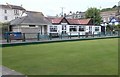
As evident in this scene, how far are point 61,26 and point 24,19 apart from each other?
24.4 ft

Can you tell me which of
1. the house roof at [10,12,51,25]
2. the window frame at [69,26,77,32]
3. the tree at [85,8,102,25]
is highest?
the tree at [85,8,102,25]

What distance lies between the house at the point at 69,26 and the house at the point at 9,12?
65.4ft

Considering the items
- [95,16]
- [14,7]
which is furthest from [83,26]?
[14,7]

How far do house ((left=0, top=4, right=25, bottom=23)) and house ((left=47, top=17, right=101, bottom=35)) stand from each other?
65.4ft

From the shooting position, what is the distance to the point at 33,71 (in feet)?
21.7

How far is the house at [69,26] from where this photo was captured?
3641cm

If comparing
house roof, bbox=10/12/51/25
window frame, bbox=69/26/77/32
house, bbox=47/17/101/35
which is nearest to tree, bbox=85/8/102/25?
house, bbox=47/17/101/35

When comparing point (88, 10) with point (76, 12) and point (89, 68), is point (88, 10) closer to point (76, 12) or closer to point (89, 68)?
point (76, 12)

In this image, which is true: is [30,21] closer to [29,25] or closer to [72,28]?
[29,25]

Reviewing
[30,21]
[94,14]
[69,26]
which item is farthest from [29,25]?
[94,14]

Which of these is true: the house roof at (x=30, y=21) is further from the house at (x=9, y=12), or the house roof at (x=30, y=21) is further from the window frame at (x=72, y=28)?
the house at (x=9, y=12)

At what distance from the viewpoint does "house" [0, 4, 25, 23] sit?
54.4m

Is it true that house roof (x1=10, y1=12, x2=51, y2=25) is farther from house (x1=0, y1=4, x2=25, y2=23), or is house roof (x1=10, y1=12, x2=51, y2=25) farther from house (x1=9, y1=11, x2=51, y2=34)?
house (x1=0, y1=4, x2=25, y2=23)

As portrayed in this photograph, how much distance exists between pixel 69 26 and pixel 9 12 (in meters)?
23.2
